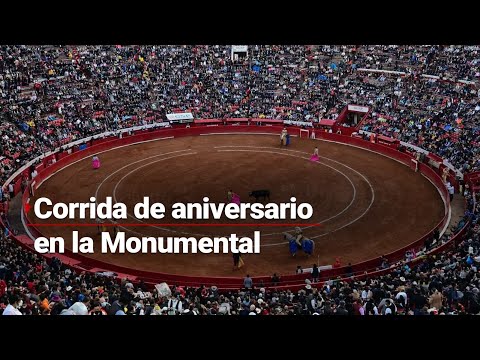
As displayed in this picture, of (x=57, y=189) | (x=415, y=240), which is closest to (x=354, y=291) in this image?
(x=415, y=240)

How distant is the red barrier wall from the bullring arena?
0.57 feet

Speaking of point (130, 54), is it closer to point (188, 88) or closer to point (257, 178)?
point (188, 88)

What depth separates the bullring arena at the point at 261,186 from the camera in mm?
32156

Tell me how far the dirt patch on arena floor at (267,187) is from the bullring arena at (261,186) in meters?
0.06

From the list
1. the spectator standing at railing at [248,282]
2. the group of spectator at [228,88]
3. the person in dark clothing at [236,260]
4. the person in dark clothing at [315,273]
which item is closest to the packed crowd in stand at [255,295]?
the spectator standing at railing at [248,282]

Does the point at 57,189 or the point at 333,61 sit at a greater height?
the point at 333,61

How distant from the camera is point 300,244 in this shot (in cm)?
3181

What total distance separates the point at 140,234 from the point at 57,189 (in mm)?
9833

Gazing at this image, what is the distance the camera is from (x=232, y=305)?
74.4 feet

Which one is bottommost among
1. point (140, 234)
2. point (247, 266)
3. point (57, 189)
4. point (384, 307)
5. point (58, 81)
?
point (384, 307)

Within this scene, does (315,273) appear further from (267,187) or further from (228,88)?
(228,88)

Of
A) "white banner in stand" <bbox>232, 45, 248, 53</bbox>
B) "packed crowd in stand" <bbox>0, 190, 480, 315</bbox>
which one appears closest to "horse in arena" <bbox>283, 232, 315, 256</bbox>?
"packed crowd in stand" <bbox>0, 190, 480, 315</bbox>

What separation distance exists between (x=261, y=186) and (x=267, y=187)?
1.41ft

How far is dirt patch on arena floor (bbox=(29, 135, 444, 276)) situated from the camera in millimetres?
32156
